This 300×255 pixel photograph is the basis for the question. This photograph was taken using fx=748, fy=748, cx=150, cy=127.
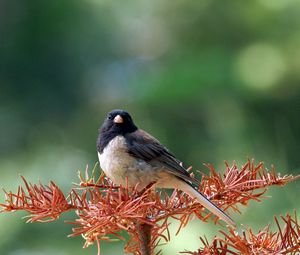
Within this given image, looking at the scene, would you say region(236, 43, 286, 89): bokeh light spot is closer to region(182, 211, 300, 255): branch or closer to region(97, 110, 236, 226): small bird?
region(97, 110, 236, 226): small bird

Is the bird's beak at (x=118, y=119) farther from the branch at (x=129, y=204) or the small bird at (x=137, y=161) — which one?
the branch at (x=129, y=204)

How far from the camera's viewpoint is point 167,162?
2.41m

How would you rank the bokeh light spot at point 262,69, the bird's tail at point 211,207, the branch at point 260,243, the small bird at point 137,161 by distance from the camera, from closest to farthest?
the branch at point 260,243
the bird's tail at point 211,207
the small bird at point 137,161
the bokeh light spot at point 262,69

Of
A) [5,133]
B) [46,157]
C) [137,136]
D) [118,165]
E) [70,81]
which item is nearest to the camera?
[118,165]

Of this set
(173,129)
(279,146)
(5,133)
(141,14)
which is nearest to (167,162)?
(279,146)

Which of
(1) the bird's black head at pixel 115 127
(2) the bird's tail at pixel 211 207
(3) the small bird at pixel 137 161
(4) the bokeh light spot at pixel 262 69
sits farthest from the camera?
(4) the bokeh light spot at pixel 262 69

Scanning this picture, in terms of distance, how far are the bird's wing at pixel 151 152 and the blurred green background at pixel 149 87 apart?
2.01 m

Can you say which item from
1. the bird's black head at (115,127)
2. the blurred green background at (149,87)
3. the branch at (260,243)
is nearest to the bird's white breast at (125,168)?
the bird's black head at (115,127)

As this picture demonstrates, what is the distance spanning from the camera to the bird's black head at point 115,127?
2641 millimetres

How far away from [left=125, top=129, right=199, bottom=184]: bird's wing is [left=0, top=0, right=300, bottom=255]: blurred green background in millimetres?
2014

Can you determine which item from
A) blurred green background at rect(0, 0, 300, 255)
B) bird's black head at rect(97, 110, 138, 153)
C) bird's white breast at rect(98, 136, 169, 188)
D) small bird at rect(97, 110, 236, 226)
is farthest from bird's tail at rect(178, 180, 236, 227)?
blurred green background at rect(0, 0, 300, 255)

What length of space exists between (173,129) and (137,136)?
4670mm

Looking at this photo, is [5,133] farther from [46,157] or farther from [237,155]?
[237,155]

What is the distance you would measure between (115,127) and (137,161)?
0.87 feet
